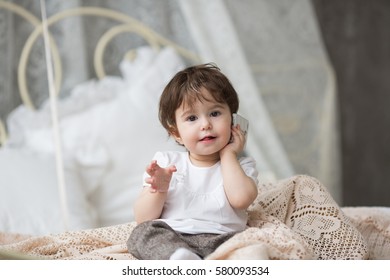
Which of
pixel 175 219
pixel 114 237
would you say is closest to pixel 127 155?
pixel 114 237

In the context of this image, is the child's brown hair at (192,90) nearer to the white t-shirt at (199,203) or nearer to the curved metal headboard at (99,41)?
the white t-shirt at (199,203)

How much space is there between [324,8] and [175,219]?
8.86 feet

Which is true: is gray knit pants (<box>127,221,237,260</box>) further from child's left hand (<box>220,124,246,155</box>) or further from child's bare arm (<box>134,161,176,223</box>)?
child's left hand (<box>220,124,246,155</box>)

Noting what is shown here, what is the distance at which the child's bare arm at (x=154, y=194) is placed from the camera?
57.1 inches

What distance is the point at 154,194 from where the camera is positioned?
59.1 inches

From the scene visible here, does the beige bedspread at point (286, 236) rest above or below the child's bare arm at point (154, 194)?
below

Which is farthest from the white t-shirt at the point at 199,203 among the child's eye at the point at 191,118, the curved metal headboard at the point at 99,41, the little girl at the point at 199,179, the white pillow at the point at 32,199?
the curved metal headboard at the point at 99,41

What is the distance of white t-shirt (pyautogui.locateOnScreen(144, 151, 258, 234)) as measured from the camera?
152 centimetres

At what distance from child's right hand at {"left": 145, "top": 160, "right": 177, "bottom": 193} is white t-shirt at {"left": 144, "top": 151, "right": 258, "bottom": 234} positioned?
81 millimetres

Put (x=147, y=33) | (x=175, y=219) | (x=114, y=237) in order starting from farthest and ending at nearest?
(x=147, y=33)
(x=114, y=237)
(x=175, y=219)

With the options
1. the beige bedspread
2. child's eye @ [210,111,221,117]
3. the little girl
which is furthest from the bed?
child's eye @ [210,111,221,117]
